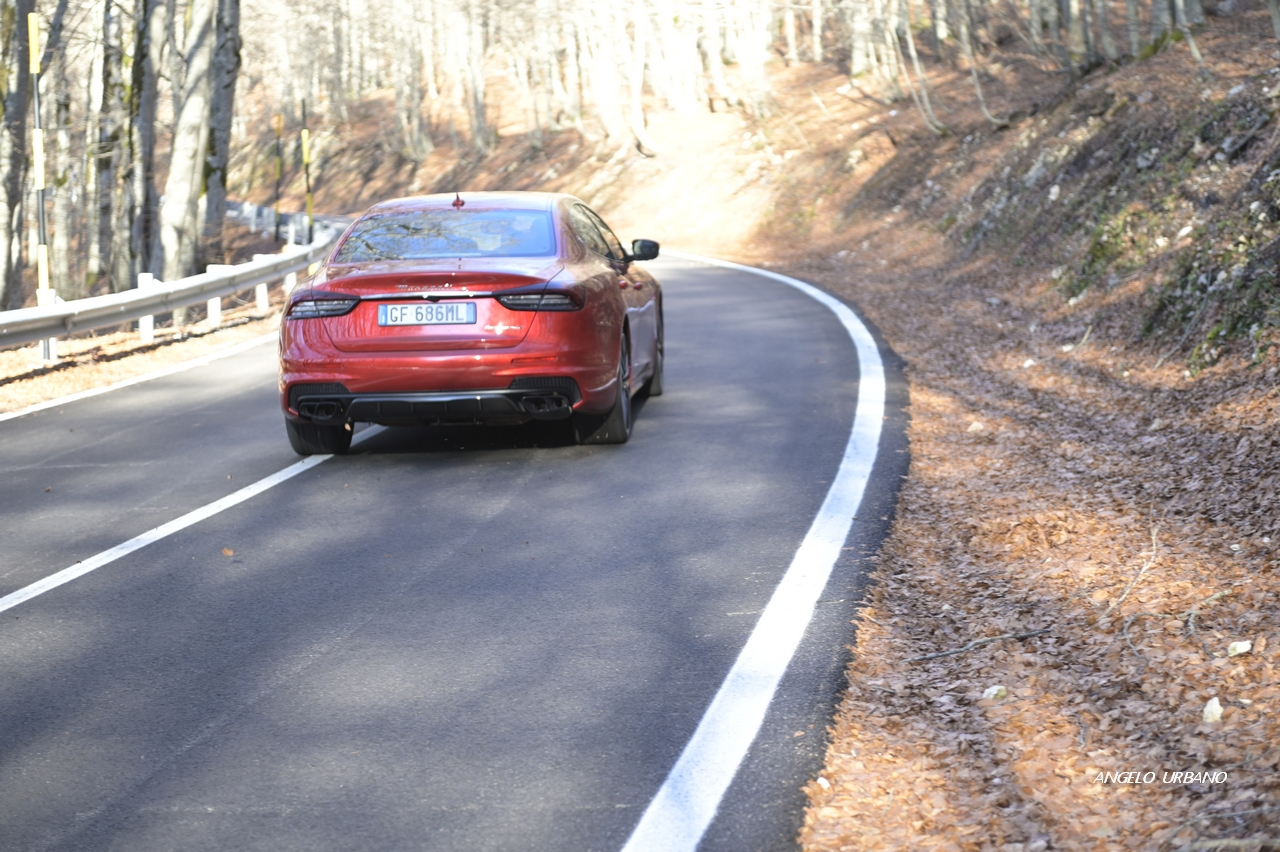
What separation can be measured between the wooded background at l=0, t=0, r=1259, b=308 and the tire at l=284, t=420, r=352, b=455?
10199mm

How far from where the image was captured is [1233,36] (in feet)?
65.9

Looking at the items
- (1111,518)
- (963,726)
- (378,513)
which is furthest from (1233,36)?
(963,726)

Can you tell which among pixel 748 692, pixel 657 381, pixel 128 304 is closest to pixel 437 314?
pixel 657 381

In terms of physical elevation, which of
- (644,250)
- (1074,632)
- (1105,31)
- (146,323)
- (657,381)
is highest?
(1105,31)

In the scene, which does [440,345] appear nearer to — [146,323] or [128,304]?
[128,304]

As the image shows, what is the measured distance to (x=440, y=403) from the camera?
8016 millimetres

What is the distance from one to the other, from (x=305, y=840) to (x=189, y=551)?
3.33 m

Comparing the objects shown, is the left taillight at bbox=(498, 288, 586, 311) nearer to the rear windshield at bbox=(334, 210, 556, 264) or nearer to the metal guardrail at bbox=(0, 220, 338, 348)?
the rear windshield at bbox=(334, 210, 556, 264)

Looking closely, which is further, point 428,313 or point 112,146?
point 112,146

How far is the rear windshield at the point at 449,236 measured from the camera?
8.54 m

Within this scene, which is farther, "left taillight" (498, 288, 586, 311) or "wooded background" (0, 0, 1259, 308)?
"wooded background" (0, 0, 1259, 308)

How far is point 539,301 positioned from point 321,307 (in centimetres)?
132

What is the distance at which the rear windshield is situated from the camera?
8.54 m

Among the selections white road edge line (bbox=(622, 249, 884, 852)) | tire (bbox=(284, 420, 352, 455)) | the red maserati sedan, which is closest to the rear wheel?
the red maserati sedan
